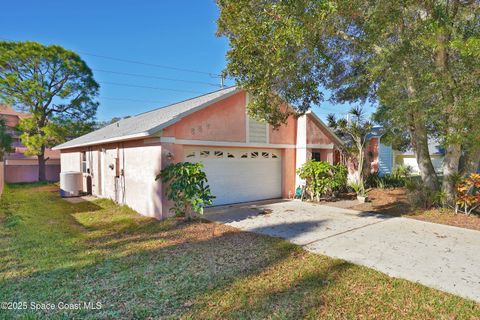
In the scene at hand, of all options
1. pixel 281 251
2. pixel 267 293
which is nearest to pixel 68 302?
pixel 267 293

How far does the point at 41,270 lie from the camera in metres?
4.68

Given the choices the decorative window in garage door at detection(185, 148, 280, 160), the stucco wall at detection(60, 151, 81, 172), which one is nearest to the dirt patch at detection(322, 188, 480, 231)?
the decorative window in garage door at detection(185, 148, 280, 160)

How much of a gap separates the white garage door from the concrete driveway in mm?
830

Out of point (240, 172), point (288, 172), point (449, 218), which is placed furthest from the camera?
point (288, 172)

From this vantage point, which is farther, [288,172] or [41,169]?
[41,169]

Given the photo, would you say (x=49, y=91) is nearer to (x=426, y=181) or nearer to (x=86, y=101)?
(x=86, y=101)

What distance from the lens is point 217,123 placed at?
9.66 metres

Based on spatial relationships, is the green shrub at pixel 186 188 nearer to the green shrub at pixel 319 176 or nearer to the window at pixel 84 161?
the green shrub at pixel 319 176

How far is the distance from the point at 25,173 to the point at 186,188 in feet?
69.1

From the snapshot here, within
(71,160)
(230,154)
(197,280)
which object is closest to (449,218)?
(230,154)

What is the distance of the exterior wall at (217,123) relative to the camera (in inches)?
345

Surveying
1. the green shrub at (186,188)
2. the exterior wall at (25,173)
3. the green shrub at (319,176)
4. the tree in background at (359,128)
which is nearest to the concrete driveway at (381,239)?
the green shrub at (186,188)

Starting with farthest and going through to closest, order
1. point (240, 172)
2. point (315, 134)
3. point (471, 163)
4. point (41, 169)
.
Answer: point (41, 169) < point (315, 134) < point (240, 172) < point (471, 163)

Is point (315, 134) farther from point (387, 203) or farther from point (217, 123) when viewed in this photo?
point (217, 123)
